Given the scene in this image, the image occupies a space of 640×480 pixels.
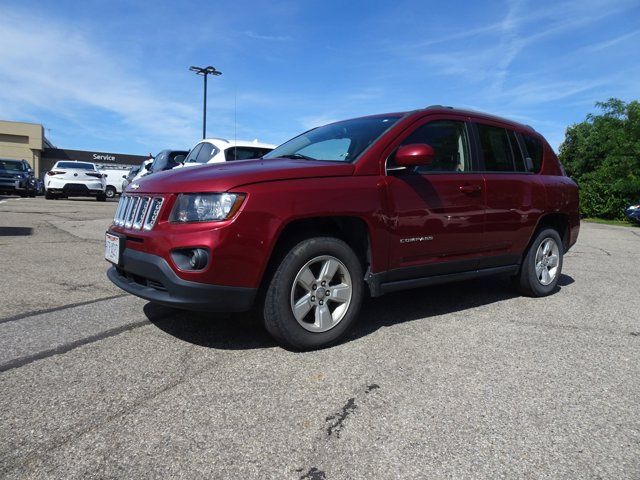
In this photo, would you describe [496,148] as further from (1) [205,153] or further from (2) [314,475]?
(1) [205,153]

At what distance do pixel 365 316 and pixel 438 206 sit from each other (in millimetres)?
1105

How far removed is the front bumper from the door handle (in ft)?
6.67

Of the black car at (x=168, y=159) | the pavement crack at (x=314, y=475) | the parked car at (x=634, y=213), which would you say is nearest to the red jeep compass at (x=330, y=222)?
the pavement crack at (x=314, y=475)

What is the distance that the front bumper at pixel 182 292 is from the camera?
117 inches

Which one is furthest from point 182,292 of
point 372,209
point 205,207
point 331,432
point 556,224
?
point 556,224

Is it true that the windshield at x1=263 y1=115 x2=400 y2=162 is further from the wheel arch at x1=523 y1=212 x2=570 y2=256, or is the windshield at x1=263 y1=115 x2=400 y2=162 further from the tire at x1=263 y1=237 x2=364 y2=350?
the wheel arch at x1=523 y1=212 x2=570 y2=256

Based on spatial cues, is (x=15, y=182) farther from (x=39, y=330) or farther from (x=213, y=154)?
(x=39, y=330)

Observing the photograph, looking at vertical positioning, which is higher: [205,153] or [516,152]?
[205,153]

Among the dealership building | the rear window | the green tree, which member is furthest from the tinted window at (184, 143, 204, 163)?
the dealership building

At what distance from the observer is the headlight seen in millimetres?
2979

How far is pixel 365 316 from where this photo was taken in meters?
4.24

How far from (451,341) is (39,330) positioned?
9.63ft

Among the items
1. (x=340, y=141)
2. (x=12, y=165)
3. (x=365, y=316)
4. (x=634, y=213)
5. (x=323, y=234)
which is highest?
(x=12, y=165)

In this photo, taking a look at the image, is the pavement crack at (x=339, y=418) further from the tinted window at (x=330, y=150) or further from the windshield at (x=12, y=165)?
the windshield at (x=12, y=165)
